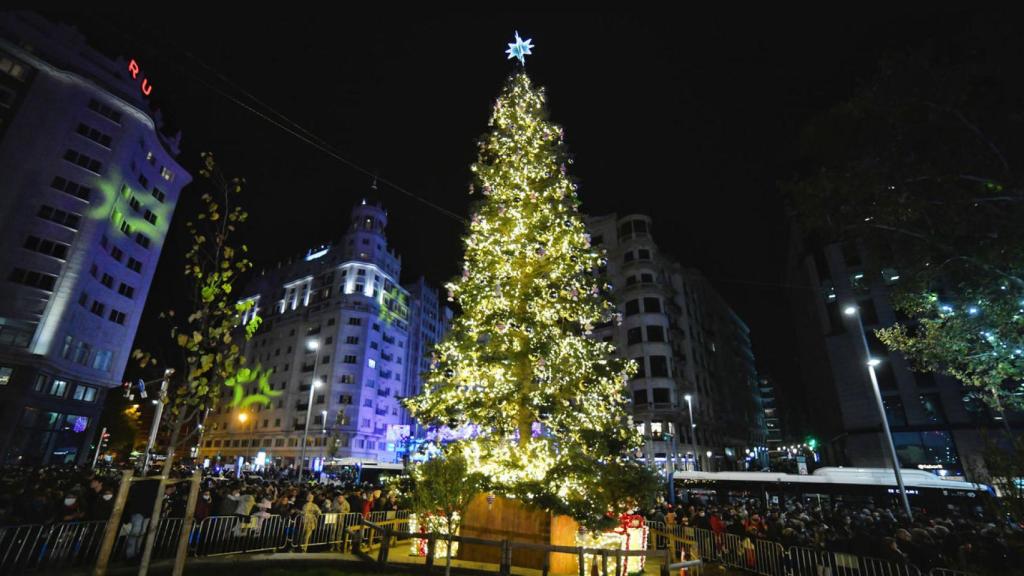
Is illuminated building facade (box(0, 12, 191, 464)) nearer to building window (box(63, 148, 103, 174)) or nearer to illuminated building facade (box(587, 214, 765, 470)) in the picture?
building window (box(63, 148, 103, 174))

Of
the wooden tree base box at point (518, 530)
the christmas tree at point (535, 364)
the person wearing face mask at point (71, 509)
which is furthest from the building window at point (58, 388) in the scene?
the wooden tree base box at point (518, 530)

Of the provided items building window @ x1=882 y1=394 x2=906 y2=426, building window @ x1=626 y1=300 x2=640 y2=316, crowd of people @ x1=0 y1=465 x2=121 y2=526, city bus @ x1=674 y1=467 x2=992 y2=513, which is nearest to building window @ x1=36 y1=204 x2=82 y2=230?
crowd of people @ x1=0 y1=465 x2=121 y2=526

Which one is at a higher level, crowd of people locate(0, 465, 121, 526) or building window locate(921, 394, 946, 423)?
building window locate(921, 394, 946, 423)

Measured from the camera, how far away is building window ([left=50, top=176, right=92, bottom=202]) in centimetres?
4056

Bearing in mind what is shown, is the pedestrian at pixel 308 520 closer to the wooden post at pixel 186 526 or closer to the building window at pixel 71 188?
the wooden post at pixel 186 526

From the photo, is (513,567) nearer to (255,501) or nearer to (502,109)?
(255,501)

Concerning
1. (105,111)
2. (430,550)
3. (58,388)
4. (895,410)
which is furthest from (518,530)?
(105,111)

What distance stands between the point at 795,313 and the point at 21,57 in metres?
115

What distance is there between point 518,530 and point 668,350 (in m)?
45.7

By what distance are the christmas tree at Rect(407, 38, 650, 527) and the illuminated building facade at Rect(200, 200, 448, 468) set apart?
62772 mm

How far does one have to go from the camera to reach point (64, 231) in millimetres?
40156

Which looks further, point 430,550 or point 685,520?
point 685,520

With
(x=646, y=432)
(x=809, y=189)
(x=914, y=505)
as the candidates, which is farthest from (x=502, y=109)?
(x=646, y=432)

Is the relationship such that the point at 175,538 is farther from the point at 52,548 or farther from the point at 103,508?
the point at 52,548
